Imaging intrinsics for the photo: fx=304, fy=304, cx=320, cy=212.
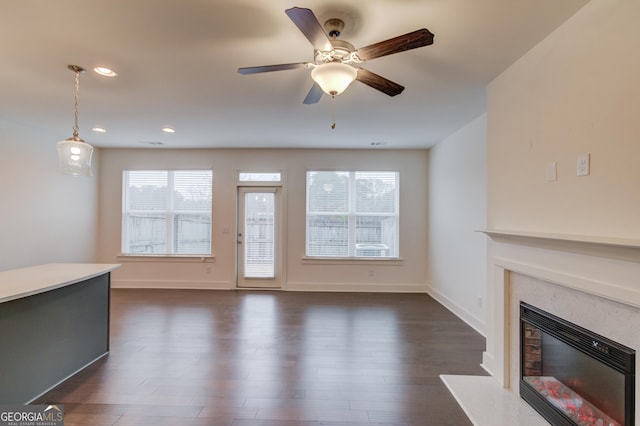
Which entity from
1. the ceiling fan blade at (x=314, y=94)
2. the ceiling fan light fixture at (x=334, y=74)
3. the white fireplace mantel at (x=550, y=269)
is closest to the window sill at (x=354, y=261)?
the white fireplace mantel at (x=550, y=269)

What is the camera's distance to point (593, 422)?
175 cm

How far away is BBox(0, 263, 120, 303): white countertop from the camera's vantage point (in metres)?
2.07

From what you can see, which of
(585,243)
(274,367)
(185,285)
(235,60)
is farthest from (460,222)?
(185,285)

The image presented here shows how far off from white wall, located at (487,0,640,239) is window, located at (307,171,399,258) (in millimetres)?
3040

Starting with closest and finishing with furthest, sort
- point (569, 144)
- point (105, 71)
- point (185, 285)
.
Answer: point (569, 144), point (105, 71), point (185, 285)

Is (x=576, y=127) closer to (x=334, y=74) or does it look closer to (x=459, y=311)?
(x=334, y=74)

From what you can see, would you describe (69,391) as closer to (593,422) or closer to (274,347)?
(274,347)

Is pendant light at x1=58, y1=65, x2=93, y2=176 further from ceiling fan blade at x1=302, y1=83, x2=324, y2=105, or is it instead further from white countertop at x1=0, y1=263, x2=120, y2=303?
ceiling fan blade at x1=302, y1=83, x2=324, y2=105

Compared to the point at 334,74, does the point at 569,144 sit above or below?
below

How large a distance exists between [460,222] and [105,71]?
170 inches

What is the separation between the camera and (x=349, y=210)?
5629 mm

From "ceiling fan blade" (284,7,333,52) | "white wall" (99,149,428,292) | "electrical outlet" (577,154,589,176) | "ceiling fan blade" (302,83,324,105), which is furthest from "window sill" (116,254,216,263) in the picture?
"electrical outlet" (577,154,589,176)

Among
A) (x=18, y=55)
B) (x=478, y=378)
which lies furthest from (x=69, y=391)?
(x=478, y=378)

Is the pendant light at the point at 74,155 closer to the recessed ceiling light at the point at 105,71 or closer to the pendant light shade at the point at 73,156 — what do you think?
the pendant light shade at the point at 73,156
